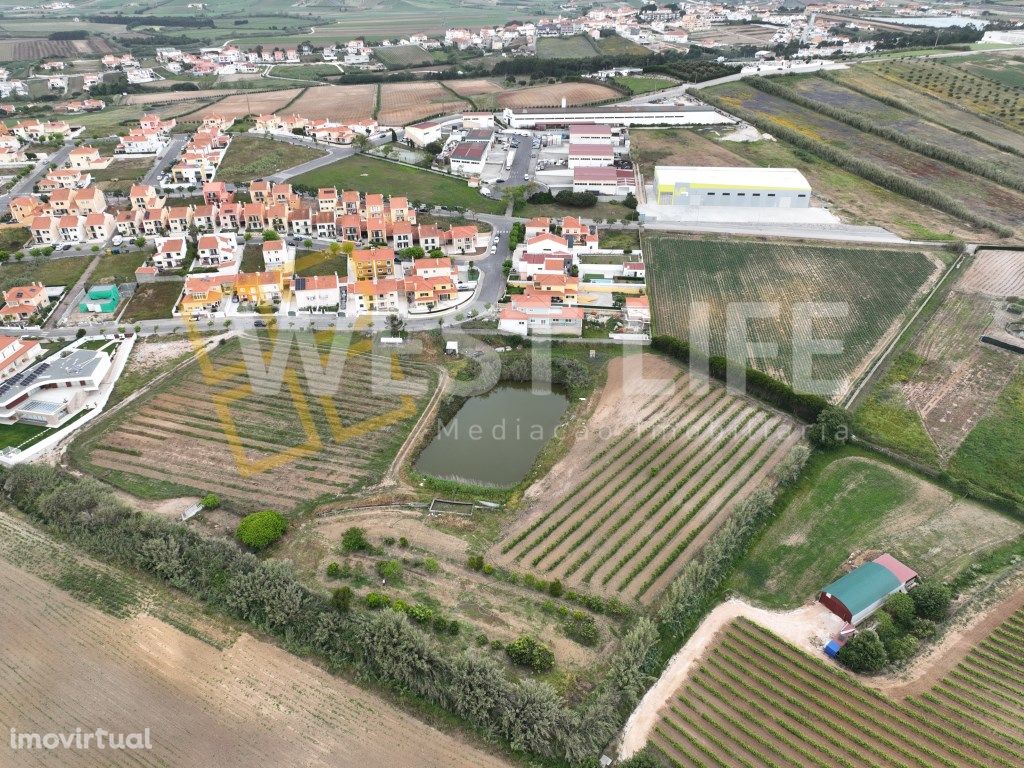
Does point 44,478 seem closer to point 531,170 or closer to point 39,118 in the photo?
point 531,170

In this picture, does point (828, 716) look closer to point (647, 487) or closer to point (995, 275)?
point (647, 487)

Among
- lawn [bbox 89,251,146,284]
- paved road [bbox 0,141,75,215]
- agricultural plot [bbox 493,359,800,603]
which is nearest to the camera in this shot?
agricultural plot [bbox 493,359,800,603]

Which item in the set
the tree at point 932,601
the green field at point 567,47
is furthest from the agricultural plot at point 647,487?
the green field at point 567,47

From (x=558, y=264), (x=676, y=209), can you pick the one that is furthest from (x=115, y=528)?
(x=676, y=209)

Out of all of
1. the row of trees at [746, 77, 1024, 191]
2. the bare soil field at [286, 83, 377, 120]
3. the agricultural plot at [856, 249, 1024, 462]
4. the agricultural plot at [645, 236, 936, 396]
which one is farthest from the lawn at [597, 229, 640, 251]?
the bare soil field at [286, 83, 377, 120]

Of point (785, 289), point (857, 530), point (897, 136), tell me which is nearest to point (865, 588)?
point (857, 530)

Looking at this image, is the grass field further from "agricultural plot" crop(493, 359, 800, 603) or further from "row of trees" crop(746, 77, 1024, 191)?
"row of trees" crop(746, 77, 1024, 191)

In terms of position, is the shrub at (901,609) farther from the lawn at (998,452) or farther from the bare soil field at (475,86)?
the bare soil field at (475,86)
